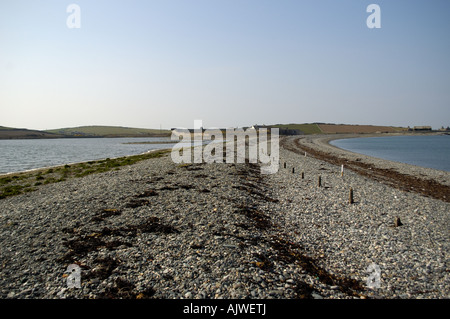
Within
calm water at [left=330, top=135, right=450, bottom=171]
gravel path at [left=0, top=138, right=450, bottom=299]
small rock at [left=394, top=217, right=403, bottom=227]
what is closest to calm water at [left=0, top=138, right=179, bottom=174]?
gravel path at [left=0, top=138, right=450, bottom=299]

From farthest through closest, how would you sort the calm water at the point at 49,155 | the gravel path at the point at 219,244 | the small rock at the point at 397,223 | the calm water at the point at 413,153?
the calm water at the point at 413,153 < the calm water at the point at 49,155 < the small rock at the point at 397,223 < the gravel path at the point at 219,244

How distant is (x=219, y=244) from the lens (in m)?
12.4

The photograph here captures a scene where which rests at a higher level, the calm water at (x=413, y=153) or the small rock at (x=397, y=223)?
the calm water at (x=413, y=153)

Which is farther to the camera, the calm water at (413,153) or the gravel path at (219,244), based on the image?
the calm water at (413,153)

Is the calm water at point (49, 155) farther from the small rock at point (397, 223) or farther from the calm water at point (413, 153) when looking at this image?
the calm water at point (413, 153)

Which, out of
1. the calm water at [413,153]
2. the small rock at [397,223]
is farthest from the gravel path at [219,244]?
the calm water at [413,153]

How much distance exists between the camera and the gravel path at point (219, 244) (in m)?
9.41

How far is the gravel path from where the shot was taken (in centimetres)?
941

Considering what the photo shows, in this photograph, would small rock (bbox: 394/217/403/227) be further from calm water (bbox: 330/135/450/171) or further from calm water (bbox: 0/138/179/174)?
calm water (bbox: 0/138/179/174)

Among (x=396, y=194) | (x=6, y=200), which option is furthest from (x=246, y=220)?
(x=6, y=200)

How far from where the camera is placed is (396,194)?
24828mm

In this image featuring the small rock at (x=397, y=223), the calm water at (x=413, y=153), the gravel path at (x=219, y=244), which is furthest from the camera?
the calm water at (x=413, y=153)

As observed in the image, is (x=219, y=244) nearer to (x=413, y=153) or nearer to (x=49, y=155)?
(x=49, y=155)

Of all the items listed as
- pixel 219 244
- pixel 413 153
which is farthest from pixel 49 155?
pixel 413 153
